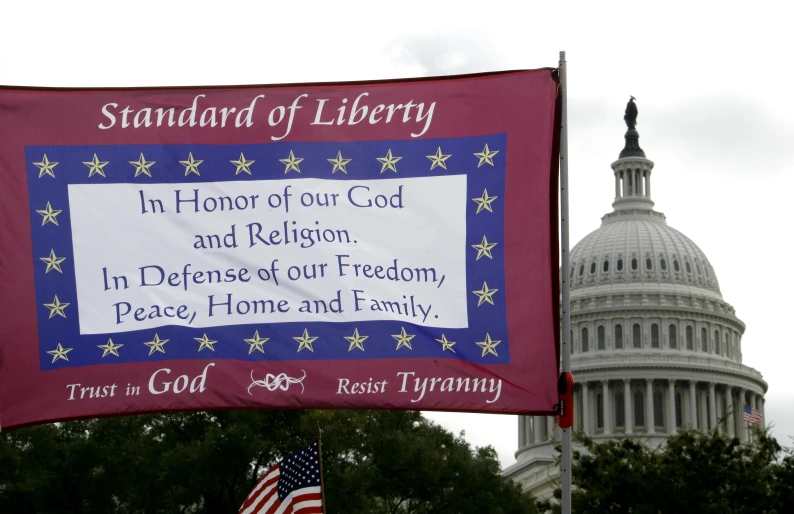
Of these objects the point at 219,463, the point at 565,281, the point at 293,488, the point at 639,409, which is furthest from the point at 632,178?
the point at 565,281

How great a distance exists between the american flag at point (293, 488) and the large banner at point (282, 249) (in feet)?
33.5

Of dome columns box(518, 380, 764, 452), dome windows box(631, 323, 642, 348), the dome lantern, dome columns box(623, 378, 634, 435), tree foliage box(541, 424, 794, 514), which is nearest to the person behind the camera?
tree foliage box(541, 424, 794, 514)

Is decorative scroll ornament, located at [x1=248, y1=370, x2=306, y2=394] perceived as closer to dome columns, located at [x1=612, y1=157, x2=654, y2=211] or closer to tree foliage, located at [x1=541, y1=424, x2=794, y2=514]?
tree foliage, located at [x1=541, y1=424, x2=794, y2=514]

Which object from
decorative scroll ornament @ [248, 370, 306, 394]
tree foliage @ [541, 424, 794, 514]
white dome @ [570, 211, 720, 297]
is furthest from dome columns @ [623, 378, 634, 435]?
decorative scroll ornament @ [248, 370, 306, 394]

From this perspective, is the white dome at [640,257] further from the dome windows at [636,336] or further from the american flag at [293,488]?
the american flag at [293,488]

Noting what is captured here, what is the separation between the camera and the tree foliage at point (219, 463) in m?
55.8

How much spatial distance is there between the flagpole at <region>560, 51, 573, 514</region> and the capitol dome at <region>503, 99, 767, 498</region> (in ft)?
480

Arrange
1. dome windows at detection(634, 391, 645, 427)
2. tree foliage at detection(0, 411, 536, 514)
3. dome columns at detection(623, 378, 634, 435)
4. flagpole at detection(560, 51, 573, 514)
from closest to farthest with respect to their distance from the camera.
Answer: flagpole at detection(560, 51, 573, 514)
tree foliage at detection(0, 411, 536, 514)
dome columns at detection(623, 378, 634, 435)
dome windows at detection(634, 391, 645, 427)

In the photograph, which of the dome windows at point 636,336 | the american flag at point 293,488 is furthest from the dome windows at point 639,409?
the american flag at point 293,488

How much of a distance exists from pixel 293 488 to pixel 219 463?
31212mm

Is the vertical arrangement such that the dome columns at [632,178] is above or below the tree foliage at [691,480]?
above

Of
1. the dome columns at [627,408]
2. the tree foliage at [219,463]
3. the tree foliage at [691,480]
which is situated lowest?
the tree foliage at [691,480]

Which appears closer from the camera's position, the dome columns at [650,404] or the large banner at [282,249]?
the large banner at [282,249]

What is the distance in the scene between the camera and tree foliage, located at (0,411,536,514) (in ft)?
183
